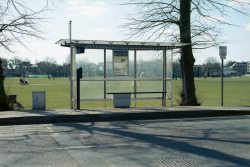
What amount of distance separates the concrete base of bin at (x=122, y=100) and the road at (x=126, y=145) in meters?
3.17

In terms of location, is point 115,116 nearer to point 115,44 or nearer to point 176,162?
point 115,44

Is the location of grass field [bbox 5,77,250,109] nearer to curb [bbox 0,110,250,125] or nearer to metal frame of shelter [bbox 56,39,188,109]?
metal frame of shelter [bbox 56,39,188,109]

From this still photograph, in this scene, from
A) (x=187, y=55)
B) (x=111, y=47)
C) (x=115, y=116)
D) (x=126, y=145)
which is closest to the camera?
(x=126, y=145)

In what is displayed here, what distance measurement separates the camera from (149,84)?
46.4ft

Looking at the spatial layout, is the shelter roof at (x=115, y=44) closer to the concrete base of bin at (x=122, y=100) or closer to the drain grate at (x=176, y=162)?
the concrete base of bin at (x=122, y=100)

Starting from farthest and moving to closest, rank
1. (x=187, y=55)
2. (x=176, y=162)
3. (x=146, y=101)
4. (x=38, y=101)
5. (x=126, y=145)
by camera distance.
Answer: (x=146, y=101) → (x=187, y=55) → (x=38, y=101) → (x=126, y=145) → (x=176, y=162)

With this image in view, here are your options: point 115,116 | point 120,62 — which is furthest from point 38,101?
point 120,62

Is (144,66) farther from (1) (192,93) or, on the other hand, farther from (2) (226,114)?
(2) (226,114)

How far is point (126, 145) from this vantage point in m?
6.23

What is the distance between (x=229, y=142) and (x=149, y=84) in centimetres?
776

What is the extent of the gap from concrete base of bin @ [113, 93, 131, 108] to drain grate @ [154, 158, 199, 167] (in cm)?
719

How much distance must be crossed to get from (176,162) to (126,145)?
1476 mm

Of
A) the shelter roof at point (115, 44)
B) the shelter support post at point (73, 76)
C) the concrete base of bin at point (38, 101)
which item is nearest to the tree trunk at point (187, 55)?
the shelter roof at point (115, 44)

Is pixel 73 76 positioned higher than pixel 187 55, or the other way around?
pixel 187 55
